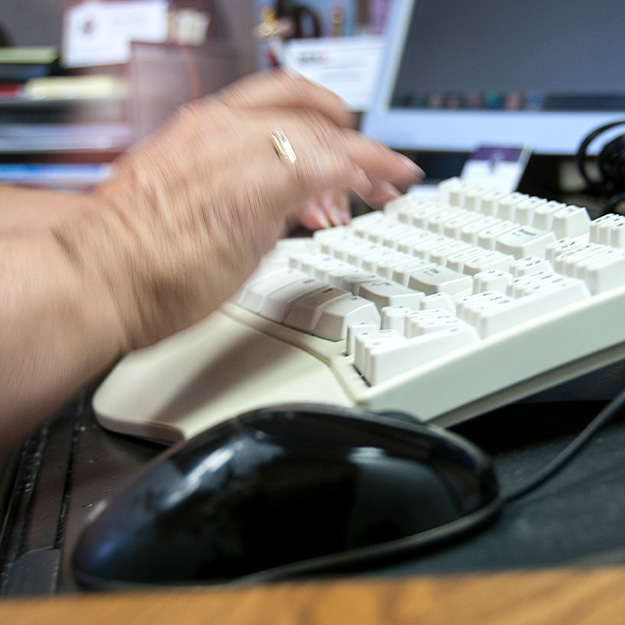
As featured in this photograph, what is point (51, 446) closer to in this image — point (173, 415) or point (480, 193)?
point (173, 415)

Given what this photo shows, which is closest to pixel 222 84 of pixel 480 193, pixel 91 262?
pixel 480 193

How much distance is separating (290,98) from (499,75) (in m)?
0.43

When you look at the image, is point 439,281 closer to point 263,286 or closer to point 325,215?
point 263,286

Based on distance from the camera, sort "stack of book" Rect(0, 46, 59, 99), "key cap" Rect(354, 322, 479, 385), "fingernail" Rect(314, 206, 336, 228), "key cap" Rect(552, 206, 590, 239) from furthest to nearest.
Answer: "stack of book" Rect(0, 46, 59, 99) → "fingernail" Rect(314, 206, 336, 228) → "key cap" Rect(552, 206, 590, 239) → "key cap" Rect(354, 322, 479, 385)

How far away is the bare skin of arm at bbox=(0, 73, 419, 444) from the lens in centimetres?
35

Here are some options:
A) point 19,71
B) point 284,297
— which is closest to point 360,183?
point 284,297

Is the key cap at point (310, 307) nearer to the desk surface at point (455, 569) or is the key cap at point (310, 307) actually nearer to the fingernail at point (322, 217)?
the desk surface at point (455, 569)

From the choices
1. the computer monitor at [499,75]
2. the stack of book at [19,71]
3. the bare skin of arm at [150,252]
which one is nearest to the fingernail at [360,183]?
the bare skin of arm at [150,252]

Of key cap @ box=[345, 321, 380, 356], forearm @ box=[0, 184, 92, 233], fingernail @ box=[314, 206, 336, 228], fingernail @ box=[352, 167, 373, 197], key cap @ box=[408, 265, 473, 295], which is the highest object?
fingernail @ box=[352, 167, 373, 197]

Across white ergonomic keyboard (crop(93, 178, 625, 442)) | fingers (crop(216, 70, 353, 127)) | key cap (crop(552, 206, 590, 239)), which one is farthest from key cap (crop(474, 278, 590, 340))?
fingers (crop(216, 70, 353, 127))

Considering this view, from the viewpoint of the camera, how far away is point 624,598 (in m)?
0.19

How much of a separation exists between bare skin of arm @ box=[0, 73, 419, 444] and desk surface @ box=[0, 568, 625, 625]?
0.16m

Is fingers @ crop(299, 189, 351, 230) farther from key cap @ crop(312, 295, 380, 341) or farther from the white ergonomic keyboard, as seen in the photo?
key cap @ crop(312, 295, 380, 341)

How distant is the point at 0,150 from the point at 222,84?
457 mm
